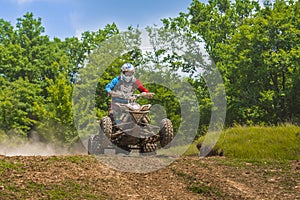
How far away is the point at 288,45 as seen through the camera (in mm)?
31797

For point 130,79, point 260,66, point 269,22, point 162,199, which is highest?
point 269,22

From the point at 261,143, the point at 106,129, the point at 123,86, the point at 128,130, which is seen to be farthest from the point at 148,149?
the point at 261,143

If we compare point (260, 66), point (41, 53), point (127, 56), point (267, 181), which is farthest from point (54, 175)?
point (41, 53)

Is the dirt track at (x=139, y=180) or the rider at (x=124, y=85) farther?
the rider at (x=124, y=85)

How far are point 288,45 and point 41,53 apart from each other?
85.4ft

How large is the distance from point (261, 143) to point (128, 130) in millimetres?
Answer: 5285

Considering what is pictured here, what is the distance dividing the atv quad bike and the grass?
294 cm

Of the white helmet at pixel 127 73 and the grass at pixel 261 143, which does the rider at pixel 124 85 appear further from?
the grass at pixel 261 143

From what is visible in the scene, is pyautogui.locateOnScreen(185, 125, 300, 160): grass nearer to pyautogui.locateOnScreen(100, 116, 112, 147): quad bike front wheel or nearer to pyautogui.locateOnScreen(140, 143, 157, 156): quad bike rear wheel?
pyautogui.locateOnScreen(140, 143, 157, 156): quad bike rear wheel

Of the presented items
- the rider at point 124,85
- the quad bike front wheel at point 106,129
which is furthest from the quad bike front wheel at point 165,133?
the quad bike front wheel at point 106,129

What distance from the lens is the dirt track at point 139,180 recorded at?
31.7 ft

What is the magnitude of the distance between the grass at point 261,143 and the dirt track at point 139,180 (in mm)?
2938

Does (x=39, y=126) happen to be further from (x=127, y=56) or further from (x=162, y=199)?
(x=162, y=199)

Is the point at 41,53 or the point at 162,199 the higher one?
the point at 41,53
